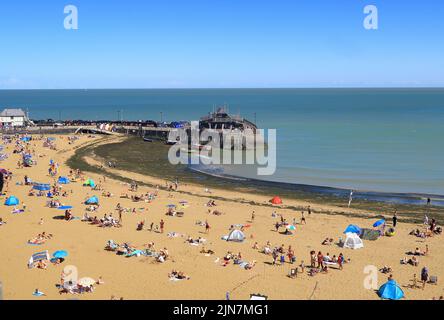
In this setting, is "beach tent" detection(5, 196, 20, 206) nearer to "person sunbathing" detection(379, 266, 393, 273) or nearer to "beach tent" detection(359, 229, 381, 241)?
"beach tent" detection(359, 229, 381, 241)

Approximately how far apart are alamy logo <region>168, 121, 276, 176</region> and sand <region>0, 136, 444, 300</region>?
19.0 metres

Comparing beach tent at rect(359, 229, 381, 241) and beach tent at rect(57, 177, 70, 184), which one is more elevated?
beach tent at rect(57, 177, 70, 184)

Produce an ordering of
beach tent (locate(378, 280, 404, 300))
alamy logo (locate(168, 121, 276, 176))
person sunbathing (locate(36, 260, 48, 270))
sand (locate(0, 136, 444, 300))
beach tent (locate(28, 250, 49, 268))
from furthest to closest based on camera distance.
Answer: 1. alamy logo (locate(168, 121, 276, 176))
2. beach tent (locate(28, 250, 49, 268))
3. person sunbathing (locate(36, 260, 48, 270))
4. sand (locate(0, 136, 444, 300))
5. beach tent (locate(378, 280, 404, 300))

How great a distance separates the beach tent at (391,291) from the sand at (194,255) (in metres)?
0.39

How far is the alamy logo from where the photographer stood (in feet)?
166

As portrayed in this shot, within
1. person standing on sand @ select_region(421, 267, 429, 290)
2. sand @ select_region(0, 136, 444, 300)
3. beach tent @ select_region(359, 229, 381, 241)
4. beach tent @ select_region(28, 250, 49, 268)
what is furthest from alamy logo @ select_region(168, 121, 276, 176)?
beach tent @ select_region(28, 250, 49, 268)

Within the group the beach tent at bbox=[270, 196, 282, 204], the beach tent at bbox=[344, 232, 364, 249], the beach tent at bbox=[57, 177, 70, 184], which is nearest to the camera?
the beach tent at bbox=[344, 232, 364, 249]

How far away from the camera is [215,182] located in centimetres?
3944

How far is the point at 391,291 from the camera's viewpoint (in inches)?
645

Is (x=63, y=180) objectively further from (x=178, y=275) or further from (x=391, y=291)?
(x=391, y=291)

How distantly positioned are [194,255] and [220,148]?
39869 millimetres

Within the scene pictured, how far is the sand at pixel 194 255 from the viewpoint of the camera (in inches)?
662
